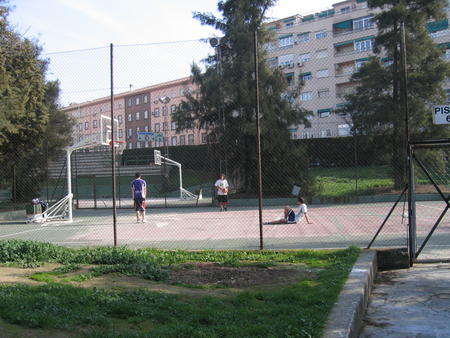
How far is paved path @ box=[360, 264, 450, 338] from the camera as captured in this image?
180 inches

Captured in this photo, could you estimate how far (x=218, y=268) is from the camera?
6.85 meters

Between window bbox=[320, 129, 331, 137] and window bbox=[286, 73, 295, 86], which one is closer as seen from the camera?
window bbox=[286, 73, 295, 86]

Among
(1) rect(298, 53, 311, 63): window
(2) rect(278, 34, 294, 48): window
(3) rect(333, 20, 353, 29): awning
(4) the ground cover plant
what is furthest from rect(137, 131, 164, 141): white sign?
(3) rect(333, 20, 353, 29): awning

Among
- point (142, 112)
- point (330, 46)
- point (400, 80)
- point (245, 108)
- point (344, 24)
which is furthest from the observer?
point (330, 46)

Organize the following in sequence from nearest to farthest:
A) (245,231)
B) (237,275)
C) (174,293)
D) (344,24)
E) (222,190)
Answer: (174,293) → (237,275) → (245,231) → (222,190) → (344,24)

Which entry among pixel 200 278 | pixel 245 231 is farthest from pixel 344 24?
pixel 200 278

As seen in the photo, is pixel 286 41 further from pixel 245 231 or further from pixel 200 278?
pixel 200 278

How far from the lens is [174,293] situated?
16.9 ft

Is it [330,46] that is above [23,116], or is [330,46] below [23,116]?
above

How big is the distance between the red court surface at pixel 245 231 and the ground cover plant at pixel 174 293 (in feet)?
7.64

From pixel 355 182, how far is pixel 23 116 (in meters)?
16.2

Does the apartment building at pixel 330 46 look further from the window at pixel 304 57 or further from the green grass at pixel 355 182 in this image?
the green grass at pixel 355 182

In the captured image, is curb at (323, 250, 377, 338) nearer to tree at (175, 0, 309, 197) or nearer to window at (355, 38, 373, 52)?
tree at (175, 0, 309, 197)

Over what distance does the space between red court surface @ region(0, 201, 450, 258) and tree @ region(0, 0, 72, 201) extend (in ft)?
15.9
